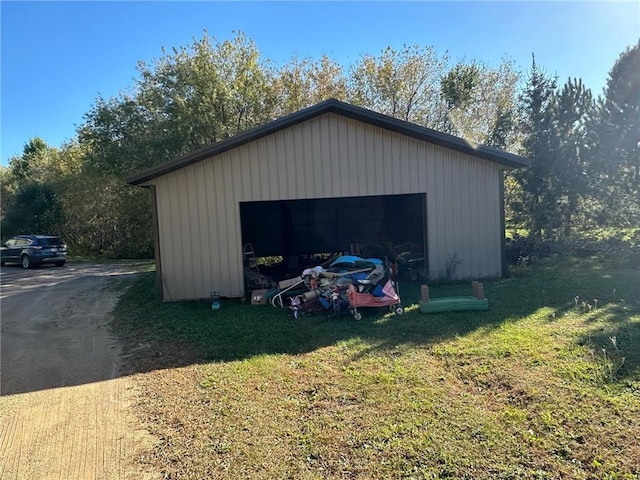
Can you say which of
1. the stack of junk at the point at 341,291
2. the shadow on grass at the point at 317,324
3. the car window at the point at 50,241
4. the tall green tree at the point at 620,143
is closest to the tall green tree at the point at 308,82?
the tall green tree at the point at 620,143

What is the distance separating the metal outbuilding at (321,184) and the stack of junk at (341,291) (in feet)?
4.69

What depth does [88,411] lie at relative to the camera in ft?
13.2

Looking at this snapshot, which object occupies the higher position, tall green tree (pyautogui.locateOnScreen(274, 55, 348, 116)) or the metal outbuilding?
tall green tree (pyautogui.locateOnScreen(274, 55, 348, 116))

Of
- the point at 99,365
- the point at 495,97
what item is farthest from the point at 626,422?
the point at 495,97

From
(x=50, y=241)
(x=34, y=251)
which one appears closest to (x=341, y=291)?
(x=34, y=251)

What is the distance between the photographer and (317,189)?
893cm

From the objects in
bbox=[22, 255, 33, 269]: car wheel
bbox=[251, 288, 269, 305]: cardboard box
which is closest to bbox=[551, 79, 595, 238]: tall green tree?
bbox=[251, 288, 269, 305]: cardboard box

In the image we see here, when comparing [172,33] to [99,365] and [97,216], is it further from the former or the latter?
[99,365]

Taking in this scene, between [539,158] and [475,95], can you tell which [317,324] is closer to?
[539,158]

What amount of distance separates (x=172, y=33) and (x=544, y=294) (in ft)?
63.7

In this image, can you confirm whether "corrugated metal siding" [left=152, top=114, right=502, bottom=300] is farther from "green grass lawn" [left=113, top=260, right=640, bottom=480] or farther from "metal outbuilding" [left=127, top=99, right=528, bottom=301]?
"green grass lawn" [left=113, top=260, right=640, bottom=480]

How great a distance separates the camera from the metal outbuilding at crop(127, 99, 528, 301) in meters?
8.52

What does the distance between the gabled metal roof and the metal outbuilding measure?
2 cm

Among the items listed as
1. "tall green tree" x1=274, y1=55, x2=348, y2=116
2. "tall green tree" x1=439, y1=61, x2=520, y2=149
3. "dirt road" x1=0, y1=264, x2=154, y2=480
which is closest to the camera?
"dirt road" x1=0, y1=264, x2=154, y2=480
